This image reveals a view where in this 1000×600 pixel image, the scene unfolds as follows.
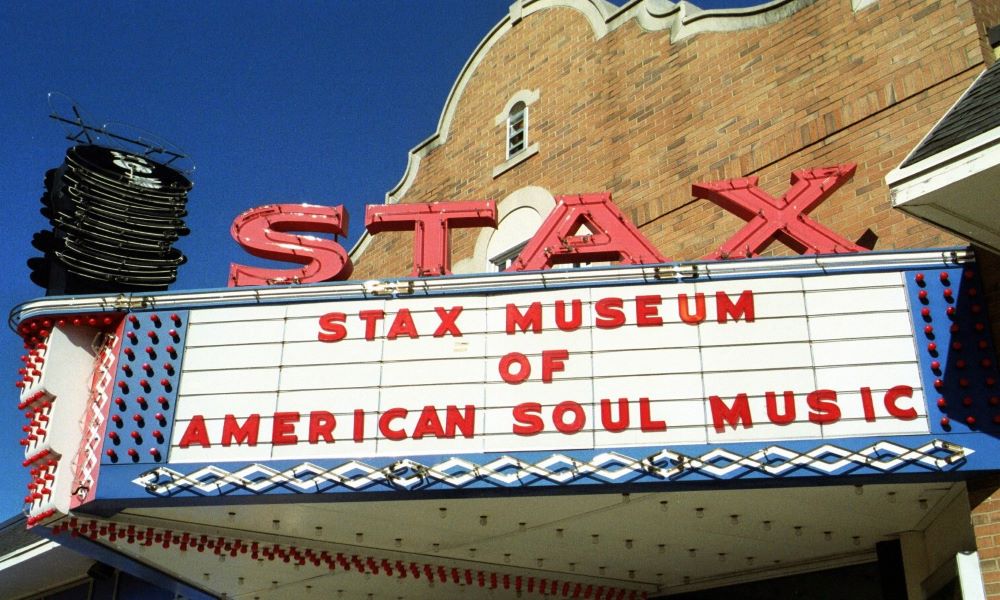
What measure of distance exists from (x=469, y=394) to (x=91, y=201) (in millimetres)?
6808

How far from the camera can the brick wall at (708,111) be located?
12.7 meters

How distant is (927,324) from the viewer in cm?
1038

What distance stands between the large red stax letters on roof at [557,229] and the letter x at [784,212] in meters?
0.01

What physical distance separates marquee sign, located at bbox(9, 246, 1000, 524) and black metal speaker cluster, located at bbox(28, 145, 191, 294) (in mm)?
1866

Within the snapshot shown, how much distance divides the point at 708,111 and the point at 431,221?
468cm

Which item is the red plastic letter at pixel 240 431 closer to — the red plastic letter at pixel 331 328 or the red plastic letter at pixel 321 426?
the red plastic letter at pixel 321 426

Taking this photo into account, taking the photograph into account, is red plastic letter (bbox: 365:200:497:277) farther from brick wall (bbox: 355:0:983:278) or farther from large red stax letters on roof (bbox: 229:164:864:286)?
brick wall (bbox: 355:0:983:278)

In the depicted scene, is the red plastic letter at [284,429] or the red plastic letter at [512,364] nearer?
the red plastic letter at [512,364]

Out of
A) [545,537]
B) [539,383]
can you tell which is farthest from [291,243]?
[545,537]

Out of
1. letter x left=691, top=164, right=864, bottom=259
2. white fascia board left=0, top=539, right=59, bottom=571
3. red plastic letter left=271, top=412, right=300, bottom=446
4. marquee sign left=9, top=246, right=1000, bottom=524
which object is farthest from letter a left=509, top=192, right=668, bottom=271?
white fascia board left=0, top=539, right=59, bottom=571

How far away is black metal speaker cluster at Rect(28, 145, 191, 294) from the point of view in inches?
558

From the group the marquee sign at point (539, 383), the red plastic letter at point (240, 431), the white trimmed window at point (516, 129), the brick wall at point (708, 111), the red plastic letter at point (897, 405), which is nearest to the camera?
the red plastic letter at point (897, 405)

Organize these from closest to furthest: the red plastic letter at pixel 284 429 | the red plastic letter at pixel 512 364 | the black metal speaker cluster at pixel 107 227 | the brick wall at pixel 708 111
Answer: the red plastic letter at pixel 512 364 < the red plastic letter at pixel 284 429 < the brick wall at pixel 708 111 < the black metal speaker cluster at pixel 107 227

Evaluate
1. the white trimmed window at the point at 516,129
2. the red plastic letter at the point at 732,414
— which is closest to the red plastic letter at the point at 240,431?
the red plastic letter at the point at 732,414
